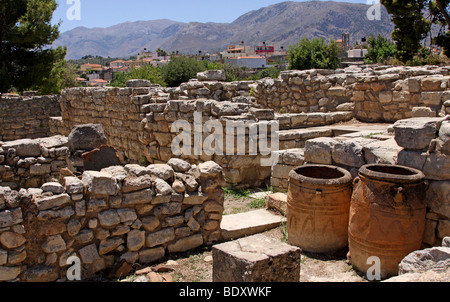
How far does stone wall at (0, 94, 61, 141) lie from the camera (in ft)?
43.9

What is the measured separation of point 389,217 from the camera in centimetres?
386

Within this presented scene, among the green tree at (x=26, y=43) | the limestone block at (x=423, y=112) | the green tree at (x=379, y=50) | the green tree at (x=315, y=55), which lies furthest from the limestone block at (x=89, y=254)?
the green tree at (x=379, y=50)

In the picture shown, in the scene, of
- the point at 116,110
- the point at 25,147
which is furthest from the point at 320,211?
the point at 116,110

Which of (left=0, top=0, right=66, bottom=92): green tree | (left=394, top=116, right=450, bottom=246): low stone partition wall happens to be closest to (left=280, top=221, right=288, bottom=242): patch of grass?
(left=394, top=116, right=450, bottom=246): low stone partition wall

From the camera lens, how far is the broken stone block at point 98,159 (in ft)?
18.3

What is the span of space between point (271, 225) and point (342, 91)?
18.2ft

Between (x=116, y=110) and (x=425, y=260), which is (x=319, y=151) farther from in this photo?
(x=116, y=110)

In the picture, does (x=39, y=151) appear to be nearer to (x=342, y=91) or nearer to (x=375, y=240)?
(x=375, y=240)

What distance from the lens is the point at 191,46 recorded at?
188000 millimetres

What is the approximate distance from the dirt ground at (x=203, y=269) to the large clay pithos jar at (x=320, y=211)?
0.56ft

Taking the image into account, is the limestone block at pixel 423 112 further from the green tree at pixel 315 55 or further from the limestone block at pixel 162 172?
the green tree at pixel 315 55

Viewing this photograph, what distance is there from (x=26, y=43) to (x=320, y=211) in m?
17.5
